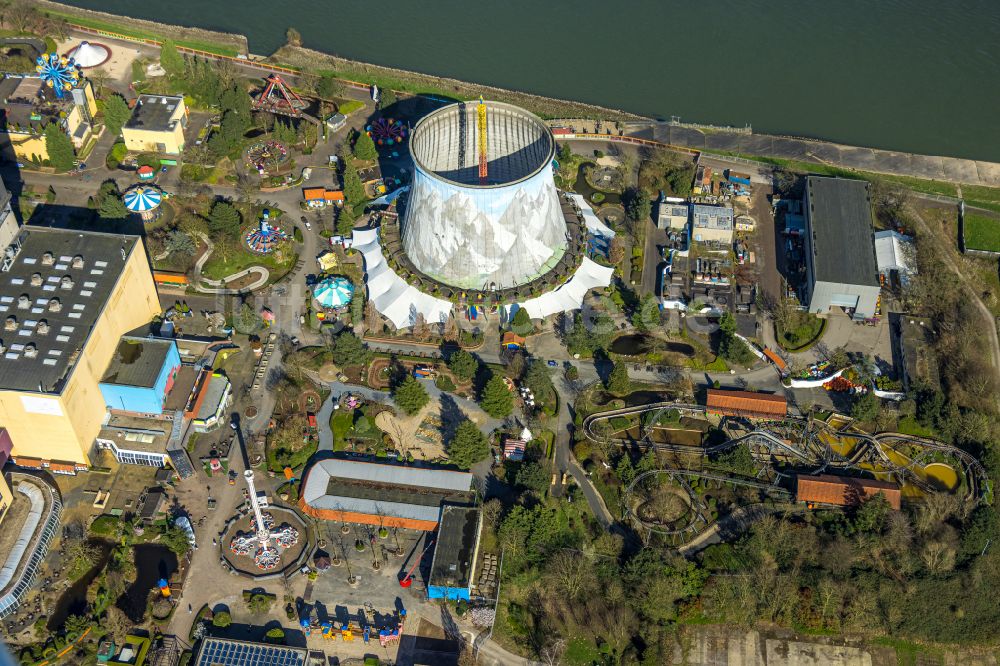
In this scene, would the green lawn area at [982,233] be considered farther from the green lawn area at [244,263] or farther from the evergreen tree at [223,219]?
the evergreen tree at [223,219]

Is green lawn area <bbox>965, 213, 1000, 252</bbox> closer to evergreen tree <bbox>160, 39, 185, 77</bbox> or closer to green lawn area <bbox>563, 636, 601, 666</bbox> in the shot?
green lawn area <bbox>563, 636, 601, 666</bbox>

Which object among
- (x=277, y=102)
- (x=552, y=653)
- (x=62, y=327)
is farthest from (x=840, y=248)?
(x=62, y=327)

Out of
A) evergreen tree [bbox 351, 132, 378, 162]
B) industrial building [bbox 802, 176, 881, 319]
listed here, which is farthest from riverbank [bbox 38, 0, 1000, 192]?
evergreen tree [bbox 351, 132, 378, 162]

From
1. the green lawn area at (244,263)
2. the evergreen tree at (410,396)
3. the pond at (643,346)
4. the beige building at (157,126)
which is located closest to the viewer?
the evergreen tree at (410,396)

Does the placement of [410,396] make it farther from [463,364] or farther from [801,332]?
[801,332]

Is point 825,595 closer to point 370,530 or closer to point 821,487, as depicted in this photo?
point 821,487

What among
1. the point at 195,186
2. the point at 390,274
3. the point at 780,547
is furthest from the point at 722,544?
the point at 195,186

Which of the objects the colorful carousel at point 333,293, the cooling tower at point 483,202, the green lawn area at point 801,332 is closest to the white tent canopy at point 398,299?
the colorful carousel at point 333,293
